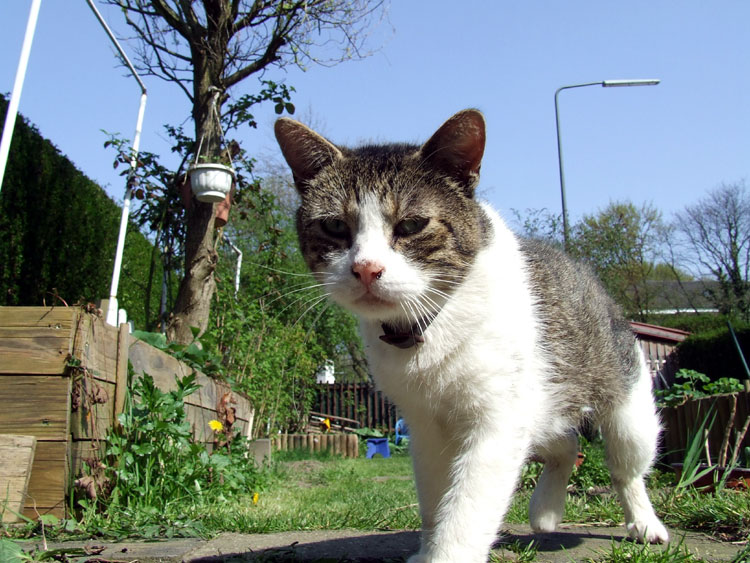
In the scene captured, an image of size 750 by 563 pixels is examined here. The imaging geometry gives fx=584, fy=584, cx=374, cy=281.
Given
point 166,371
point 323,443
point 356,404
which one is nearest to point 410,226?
point 166,371

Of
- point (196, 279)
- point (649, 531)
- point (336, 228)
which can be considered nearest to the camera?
point (336, 228)

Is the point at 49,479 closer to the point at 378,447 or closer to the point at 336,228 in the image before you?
the point at 336,228

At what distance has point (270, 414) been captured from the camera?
8.79 metres

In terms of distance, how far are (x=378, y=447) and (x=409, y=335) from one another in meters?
11.2

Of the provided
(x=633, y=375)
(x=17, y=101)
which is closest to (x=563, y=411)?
(x=633, y=375)

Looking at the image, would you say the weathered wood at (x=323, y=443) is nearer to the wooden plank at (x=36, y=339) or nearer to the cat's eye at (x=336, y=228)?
the wooden plank at (x=36, y=339)

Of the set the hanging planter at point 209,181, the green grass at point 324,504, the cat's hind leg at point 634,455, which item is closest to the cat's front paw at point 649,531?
the cat's hind leg at point 634,455

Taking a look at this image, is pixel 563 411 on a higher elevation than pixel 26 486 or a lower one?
higher

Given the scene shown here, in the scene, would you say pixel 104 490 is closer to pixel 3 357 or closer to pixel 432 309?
pixel 3 357

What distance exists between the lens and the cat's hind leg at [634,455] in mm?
2447

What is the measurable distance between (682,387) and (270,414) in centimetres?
559

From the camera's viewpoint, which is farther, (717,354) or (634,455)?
(717,354)

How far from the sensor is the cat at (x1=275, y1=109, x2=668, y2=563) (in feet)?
6.25

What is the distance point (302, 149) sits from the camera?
2494 millimetres
